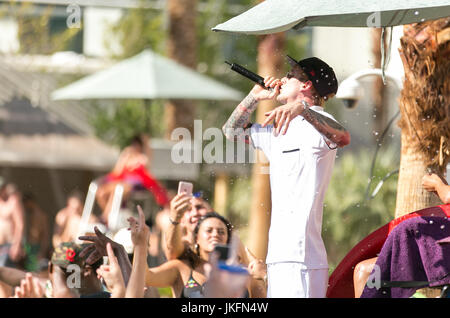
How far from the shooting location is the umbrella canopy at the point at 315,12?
4.49 metres

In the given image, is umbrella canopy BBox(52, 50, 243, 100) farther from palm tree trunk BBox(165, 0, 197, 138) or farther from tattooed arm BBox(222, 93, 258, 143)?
tattooed arm BBox(222, 93, 258, 143)

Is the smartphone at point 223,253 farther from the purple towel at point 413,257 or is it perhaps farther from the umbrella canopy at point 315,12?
the umbrella canopy at point 315,12

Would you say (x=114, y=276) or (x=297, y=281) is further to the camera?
(x=114, y=276)

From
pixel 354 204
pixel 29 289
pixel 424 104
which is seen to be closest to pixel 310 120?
pixel 424 104

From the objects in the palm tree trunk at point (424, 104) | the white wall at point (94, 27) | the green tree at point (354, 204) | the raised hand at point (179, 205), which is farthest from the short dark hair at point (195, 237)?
the white wall at point (94, 27)

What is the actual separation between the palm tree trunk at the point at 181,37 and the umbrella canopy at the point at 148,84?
179 cm

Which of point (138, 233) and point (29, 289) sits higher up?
point (138, 233)

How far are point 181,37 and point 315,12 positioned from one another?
10.4 metres

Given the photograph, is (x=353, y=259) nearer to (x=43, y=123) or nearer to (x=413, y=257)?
(x=413, y=257)

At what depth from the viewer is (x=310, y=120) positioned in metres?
4.46

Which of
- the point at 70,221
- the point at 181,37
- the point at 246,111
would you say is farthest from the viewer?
the point at 181,37

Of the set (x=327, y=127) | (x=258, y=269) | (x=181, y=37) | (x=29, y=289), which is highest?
(x=181, y=37)

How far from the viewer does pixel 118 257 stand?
4.97 meters

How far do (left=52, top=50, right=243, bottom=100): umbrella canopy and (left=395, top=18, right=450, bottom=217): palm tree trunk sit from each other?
21.0ft
